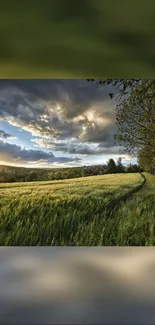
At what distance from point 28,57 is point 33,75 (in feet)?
1.64

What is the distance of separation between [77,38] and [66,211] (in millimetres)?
3890

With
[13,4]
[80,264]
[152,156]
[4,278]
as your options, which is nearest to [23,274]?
[4,278]

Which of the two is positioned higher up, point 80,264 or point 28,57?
point 28,57

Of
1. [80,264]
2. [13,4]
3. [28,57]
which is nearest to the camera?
[13,4]

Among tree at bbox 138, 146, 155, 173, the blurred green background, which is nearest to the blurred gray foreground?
the blurred green background

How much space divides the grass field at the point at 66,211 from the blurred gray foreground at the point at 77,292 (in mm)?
2023

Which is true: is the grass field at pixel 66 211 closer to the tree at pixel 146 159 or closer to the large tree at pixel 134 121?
the tree at pixel 146 159

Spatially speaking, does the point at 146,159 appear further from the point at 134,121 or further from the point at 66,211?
the point at 66,211

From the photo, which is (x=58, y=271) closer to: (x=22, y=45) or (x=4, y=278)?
(x=4, y=278)

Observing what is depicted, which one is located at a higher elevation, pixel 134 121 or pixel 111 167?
pixel 134 121

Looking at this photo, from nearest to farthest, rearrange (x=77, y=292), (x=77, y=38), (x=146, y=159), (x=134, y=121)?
(x=77, y=38), (x=77, y=292), (x=134, y=121), (x=146, y=159)

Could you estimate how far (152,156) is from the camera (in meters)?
5.66

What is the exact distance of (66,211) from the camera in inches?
219

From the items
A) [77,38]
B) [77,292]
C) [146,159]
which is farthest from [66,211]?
[77,38]
